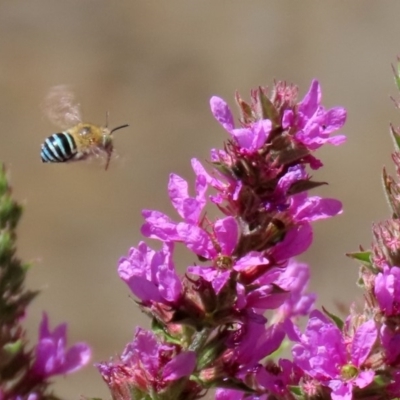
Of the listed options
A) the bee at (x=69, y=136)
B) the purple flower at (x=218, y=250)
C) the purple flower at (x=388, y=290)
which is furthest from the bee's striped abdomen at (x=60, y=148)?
the purple flower at (x=388, y=290)

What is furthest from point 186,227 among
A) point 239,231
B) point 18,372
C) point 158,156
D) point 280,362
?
point 158,156

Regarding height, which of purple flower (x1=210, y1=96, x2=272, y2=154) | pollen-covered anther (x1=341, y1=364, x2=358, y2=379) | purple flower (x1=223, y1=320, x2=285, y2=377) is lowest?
pollen-covered anther (x1=341, y1=364, x2=358, y2=379)

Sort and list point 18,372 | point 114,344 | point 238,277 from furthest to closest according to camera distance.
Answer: point 114,344, point 18,372, point 238,277

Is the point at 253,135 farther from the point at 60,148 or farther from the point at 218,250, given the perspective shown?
the point at 60,148

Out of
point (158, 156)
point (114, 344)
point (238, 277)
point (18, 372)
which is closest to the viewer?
point (238, 277)

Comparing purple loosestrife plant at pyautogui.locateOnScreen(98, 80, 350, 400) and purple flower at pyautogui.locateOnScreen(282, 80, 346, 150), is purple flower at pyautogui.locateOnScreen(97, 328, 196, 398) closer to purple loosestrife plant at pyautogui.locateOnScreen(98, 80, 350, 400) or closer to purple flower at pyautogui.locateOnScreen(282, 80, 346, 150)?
purple loosestrife plant at pyautogui.locateOnScreen(98, 80, 350, 400)

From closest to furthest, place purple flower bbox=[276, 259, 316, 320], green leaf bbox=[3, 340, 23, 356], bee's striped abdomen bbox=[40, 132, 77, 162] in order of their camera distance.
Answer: green leaf bbox=[3, 340, 23, 356]
purple flower bbox=[276, 259, 316, 320]
bee's striped abdomen bbox=[40, 132, 77, 162]

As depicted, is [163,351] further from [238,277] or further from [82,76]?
[82,76]

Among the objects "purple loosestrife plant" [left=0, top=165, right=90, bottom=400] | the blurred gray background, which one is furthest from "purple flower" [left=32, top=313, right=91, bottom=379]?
the blurred gray background
